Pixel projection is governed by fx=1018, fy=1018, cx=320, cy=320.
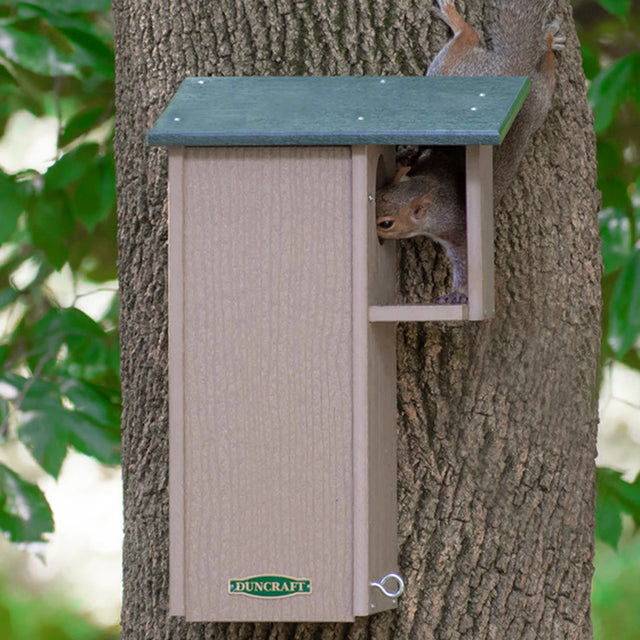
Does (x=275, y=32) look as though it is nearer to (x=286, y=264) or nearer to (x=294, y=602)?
(x=286, y=264)

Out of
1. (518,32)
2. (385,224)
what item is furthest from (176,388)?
(518,32)

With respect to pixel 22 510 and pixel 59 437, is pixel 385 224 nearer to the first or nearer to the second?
pixel 59 437

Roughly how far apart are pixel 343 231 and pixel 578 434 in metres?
0.69

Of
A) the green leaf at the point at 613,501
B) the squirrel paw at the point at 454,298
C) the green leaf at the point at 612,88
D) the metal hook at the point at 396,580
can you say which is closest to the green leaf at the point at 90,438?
the metal hook at the point at 396,580

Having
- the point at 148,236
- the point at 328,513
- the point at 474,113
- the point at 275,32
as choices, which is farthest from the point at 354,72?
the point at 328,513

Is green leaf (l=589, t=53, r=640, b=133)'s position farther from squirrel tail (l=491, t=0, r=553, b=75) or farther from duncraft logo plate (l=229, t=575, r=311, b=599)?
duncraft logo plate (l=229, t=575, r=311, b=599)

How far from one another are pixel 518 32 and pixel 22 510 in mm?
1488

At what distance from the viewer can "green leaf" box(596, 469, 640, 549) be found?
2400mm

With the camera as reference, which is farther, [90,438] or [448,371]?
[90,438]

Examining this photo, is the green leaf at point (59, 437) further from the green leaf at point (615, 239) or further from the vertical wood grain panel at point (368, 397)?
the green leaf at point (615, 239)

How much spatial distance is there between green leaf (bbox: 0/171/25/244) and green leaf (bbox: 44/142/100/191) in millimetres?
80

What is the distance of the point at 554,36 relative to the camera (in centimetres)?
200

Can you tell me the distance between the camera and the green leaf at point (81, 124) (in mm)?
2680

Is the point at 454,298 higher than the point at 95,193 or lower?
lower
